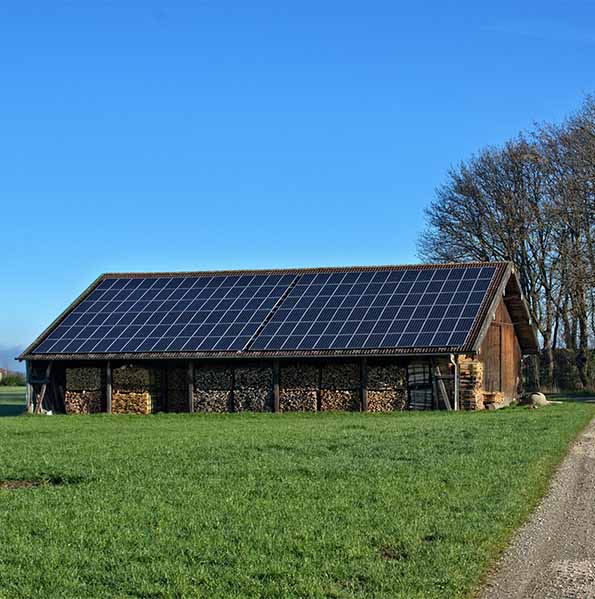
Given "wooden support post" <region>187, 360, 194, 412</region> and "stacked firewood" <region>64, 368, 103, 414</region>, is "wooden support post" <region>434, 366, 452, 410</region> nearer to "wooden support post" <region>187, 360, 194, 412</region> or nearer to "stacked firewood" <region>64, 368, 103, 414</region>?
"wooden support post" <region>187, 360, 194, 412</region>

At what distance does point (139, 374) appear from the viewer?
35156 mm

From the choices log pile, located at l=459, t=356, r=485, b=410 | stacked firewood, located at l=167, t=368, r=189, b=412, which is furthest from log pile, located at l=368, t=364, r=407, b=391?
stacked firewood, located at l=167, t=368, r=189, b=412

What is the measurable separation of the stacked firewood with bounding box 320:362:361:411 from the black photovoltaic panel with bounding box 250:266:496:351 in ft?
2.98

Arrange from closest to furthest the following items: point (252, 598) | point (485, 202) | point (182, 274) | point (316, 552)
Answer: point (252, 598) → point (316, 552) → point (182, 274) → point (485, 202)

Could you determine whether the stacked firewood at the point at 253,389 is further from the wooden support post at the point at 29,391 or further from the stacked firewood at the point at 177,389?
the wooden support post at the point at 29,391

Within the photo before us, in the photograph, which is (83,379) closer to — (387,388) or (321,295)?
(321,295)

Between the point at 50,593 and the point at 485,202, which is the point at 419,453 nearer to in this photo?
the point at 50,593

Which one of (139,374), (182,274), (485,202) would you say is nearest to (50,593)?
(139,374)

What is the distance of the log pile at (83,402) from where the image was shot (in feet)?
116

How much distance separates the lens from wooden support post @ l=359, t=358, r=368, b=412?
3253 centimetres

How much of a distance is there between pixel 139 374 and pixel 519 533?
2617 cm

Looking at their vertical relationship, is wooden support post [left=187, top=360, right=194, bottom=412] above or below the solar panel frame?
below

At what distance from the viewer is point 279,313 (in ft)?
118

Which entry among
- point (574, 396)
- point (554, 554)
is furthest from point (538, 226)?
point (554, 554)
